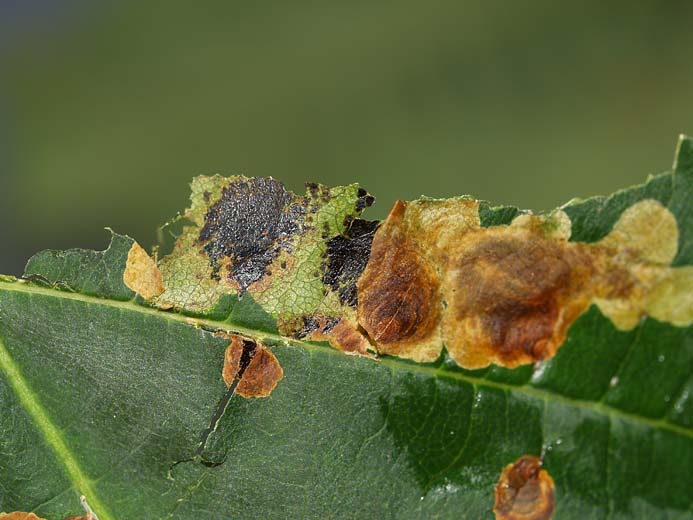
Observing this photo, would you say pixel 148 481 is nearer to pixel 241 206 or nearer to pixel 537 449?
pixel 241 206

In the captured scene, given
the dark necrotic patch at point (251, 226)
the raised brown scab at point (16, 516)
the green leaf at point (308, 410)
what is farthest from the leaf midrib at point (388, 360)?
the raised brown scab at point (16, 516)

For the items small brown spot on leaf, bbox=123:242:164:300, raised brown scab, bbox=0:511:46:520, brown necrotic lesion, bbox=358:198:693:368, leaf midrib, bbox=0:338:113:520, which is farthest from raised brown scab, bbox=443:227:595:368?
raised brown scab, bbox=0:511:46:520

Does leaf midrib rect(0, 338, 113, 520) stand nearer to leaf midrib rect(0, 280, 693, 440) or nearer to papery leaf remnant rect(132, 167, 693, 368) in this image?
leaf midrib rect(0, 280, 693, 440)

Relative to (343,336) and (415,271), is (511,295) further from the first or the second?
(343,336)

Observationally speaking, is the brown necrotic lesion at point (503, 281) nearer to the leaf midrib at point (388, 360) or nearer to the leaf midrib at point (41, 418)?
the leaf midrib at point (388, 360)

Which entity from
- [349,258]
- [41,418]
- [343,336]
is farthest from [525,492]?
[41,418]
